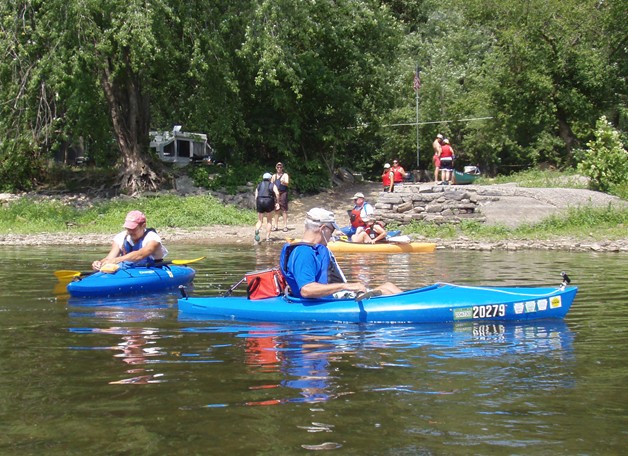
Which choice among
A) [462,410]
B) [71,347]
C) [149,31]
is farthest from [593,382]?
[149,31]

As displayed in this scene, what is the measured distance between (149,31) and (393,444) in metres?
16.9

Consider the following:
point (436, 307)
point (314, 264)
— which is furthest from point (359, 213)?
point (314, 264)

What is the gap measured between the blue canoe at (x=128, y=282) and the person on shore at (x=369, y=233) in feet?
20.0

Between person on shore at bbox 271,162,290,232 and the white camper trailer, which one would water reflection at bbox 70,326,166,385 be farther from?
the white camper trailer

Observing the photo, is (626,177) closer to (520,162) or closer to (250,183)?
(250,183)

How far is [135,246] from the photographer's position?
11148 millimetres

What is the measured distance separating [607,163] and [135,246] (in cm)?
1426

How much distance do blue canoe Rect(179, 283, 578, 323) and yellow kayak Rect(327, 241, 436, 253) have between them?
7631 millimetres

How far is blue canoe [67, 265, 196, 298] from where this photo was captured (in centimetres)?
1068

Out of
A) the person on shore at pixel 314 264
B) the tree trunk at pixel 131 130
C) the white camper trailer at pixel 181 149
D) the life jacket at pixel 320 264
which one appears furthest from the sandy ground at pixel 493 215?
the white camper trailer at pixel 181 149

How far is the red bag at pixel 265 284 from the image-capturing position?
922 cm

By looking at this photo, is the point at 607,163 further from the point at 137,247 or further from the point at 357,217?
the point at 137,247

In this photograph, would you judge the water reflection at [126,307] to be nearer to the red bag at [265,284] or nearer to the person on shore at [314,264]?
the red bag at [265,284]

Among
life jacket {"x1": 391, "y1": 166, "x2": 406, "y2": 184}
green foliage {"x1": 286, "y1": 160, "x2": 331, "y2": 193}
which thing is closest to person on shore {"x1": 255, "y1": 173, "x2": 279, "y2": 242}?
life jacket {"x1": 391, "y1": 166, "x2": 406, "y2": 184}
